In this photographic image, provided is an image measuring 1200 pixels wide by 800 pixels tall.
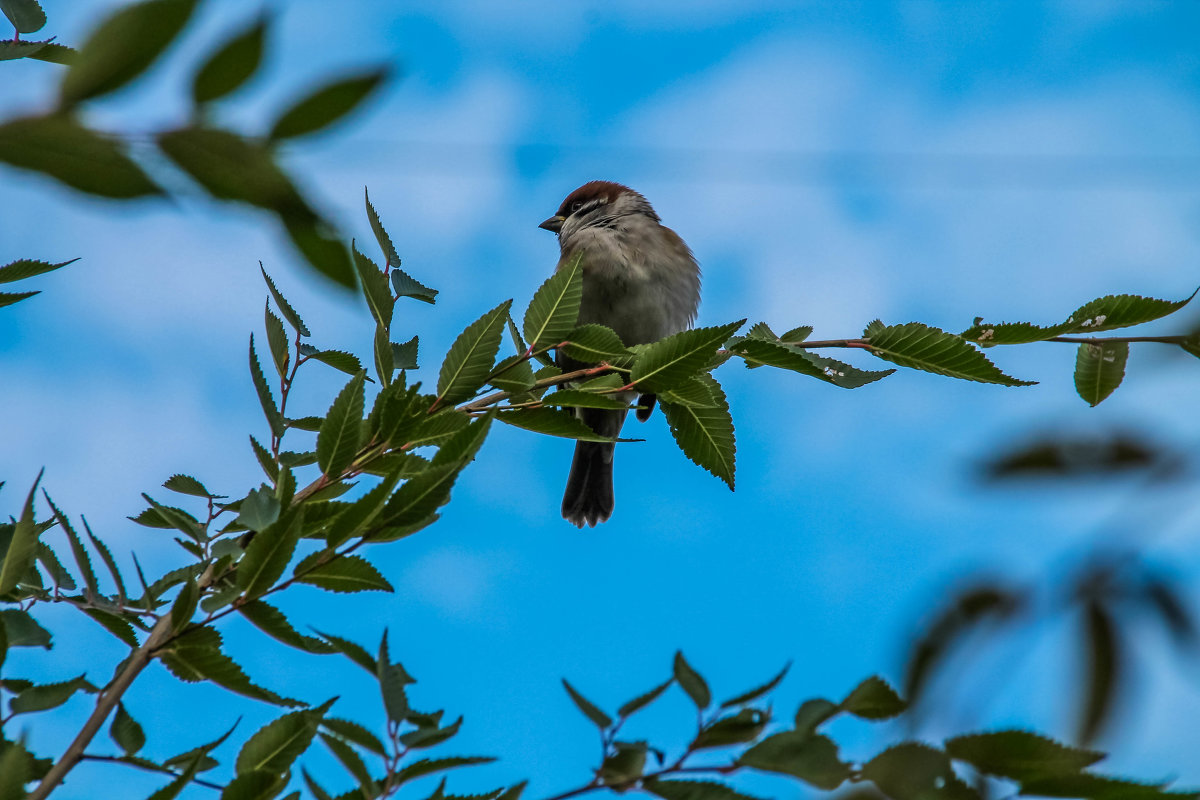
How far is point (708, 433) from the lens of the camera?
2406 millimetres

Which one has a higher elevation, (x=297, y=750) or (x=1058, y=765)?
(x=297, y=750)

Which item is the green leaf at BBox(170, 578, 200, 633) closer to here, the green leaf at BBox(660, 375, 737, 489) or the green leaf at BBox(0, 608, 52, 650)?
the green leaf at BBox(0, 608, 52, 650)

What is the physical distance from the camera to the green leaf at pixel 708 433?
7.82 ft

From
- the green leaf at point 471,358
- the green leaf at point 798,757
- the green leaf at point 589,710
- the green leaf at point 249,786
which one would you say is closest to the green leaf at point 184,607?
the green leaf at point 249,786

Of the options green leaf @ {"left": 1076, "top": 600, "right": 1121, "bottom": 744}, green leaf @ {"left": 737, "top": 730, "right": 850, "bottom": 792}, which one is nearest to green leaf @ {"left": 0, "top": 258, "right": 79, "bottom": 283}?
green leaf @ {"left": 737, "top": 730, "right": 850, "bottom": 792}

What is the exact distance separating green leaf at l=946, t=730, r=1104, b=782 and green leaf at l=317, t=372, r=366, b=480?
1.18m

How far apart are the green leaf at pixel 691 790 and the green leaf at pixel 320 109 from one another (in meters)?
1.05

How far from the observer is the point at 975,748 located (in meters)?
1.16

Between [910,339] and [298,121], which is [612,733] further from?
[910,339]

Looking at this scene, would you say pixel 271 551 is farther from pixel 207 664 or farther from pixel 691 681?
pixel 691 681

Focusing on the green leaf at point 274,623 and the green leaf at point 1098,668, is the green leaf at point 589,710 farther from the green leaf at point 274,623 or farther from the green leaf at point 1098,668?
the green leaf at point 1098,668

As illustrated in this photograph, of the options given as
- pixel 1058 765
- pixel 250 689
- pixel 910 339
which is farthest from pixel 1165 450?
pixel 910 339

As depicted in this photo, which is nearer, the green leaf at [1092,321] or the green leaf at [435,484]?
the green leaf at [435,484]

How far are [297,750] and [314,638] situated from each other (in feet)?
0.65
